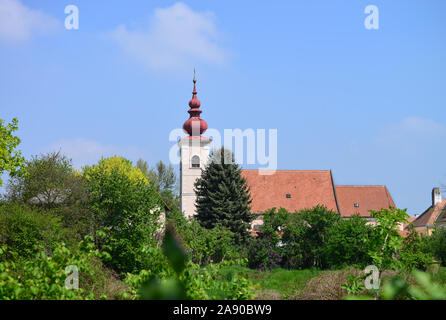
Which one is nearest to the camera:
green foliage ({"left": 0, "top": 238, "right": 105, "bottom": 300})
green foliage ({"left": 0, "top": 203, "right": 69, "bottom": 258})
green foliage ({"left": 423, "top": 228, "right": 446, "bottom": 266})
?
green foliage ({"left": 0, "top": 238, "right": 105, "bottom": 300})

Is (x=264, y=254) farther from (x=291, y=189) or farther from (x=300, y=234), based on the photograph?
(x=291, y=189)

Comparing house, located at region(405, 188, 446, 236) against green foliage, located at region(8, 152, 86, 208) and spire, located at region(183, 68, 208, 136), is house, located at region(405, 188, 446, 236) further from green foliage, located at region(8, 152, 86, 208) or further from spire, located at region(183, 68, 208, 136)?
green foliage, located at region(8, 152, 86, 208)

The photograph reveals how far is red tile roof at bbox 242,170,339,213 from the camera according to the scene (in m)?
52.6

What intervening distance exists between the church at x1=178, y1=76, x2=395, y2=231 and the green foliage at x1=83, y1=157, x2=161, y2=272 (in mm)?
29579

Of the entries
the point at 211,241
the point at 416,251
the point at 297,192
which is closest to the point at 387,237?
the point at 416,251

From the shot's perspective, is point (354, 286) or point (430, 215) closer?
point (354, 286)

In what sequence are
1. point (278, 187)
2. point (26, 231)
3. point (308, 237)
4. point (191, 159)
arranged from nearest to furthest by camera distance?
point (26, 231), point (308, 237), point (278, 187), point (191, 159)

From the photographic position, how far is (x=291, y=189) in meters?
53.9

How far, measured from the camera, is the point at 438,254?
3362 centimetres

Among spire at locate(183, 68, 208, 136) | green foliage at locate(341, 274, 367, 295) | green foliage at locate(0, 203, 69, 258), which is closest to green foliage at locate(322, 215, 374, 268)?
green foliage at locate(0, 203, 69, 258)

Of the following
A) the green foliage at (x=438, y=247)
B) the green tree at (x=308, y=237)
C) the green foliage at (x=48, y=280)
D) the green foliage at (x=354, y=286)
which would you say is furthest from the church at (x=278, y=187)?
the green foliage at (x=48, y=280)

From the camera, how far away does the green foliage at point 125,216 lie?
20.3 meters

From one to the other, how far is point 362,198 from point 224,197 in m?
23.2
